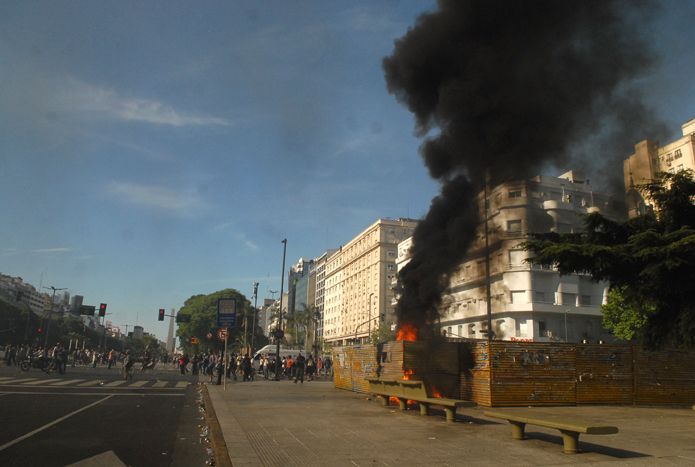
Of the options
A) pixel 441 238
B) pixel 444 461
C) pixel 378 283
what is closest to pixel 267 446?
pixel 444 461

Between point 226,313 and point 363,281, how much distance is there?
82630 millimetres

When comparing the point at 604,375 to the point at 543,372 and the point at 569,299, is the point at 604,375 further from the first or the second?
the point at 569,299

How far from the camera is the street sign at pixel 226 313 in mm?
19562

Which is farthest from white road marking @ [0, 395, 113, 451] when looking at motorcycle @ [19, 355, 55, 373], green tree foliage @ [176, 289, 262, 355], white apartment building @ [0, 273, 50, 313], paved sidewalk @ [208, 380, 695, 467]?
white apartment building @ [0, 273, 50, 313]

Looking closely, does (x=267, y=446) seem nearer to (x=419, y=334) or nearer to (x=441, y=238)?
(x=419, y=334)

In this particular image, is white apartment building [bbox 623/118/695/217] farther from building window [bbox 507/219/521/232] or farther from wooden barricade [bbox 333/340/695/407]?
wooden barricade [bbox 333/340/695/407]

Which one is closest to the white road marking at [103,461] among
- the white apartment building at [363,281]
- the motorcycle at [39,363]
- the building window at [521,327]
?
the motorcycle at [39,363]

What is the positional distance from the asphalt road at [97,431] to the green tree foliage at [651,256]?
37.5ft

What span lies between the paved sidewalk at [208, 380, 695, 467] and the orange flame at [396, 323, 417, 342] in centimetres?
356

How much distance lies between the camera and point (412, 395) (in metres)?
11.9

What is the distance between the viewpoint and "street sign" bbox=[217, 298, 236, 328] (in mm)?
19562

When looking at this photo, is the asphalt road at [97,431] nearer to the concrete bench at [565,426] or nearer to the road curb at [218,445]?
the road curb at [218,445]

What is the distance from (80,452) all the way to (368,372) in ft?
37.8

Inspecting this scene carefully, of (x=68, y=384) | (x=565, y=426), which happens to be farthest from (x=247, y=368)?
(x=565, y=426)
